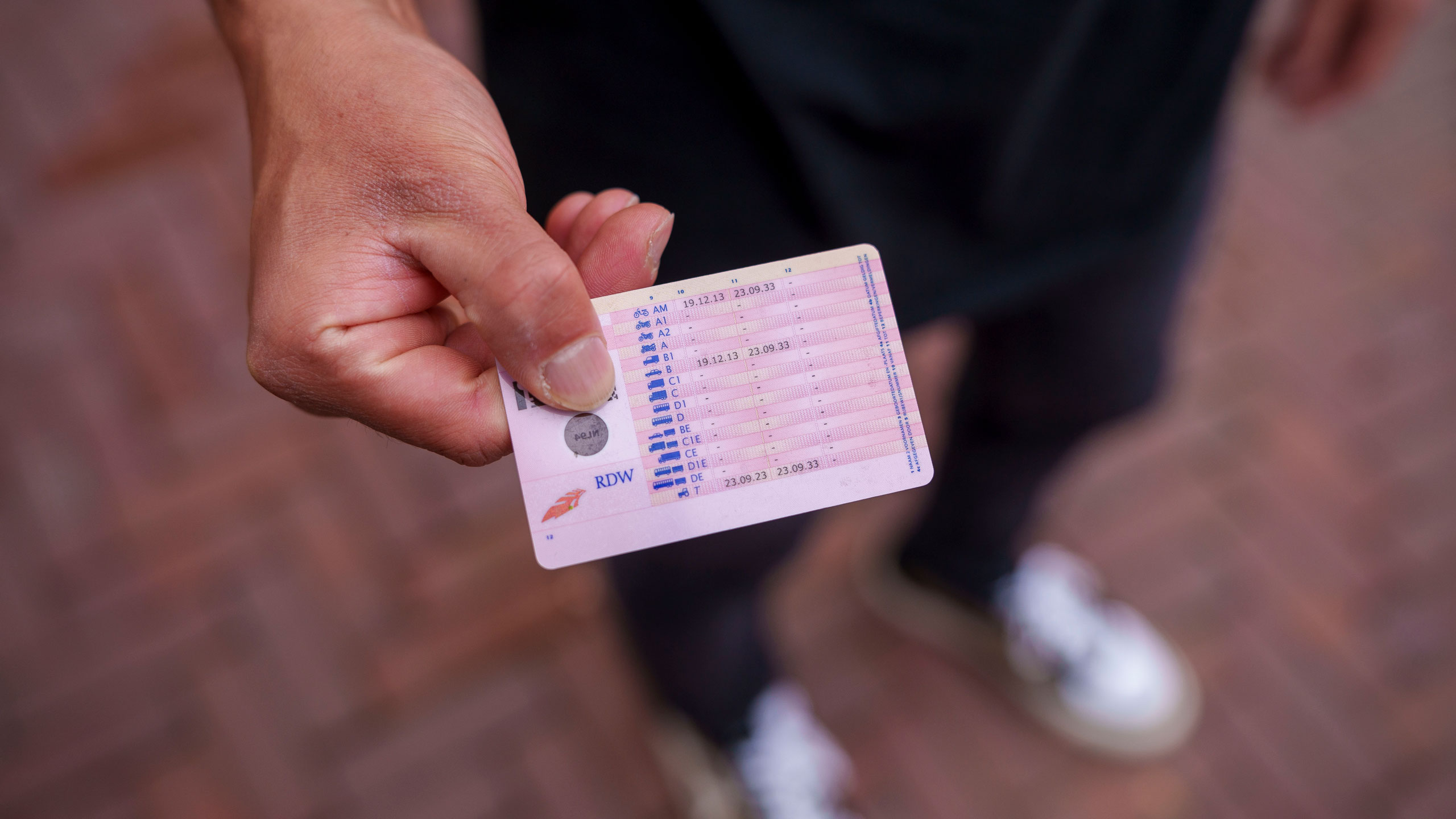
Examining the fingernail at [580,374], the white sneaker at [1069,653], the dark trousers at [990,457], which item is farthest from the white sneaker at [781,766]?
the fingernail at [580,374]

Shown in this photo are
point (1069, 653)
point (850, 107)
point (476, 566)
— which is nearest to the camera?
point (850, 107)

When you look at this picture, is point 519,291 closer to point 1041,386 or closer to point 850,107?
point 850,107

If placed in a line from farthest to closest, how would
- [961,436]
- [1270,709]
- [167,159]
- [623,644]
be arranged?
[167,159]
[1270,709]
[623,644]
[961,436]

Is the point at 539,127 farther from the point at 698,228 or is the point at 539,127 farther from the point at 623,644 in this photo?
the point at 623,644

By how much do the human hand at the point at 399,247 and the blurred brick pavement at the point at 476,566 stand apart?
1223 millimetres

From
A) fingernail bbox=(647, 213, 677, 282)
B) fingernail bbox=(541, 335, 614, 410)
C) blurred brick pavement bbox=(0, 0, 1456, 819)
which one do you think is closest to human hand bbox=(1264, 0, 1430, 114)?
A: blurred brick pavement bbox=(0, 0, 1456, 819)

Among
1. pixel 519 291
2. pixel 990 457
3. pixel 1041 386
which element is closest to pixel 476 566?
pixel 990 457

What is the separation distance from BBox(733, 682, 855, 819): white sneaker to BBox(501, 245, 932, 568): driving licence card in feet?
3.48

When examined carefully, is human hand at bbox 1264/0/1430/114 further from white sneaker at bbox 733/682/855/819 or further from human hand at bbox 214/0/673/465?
white sneaker at bbox 733/682/855/819

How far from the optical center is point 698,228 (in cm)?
92

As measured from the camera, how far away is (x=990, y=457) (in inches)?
63.4

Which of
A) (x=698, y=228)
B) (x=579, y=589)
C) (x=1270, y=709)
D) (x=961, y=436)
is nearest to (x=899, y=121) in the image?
(x=698, y=228)

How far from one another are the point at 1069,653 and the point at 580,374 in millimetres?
1633

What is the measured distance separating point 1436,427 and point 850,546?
5.52 ft
